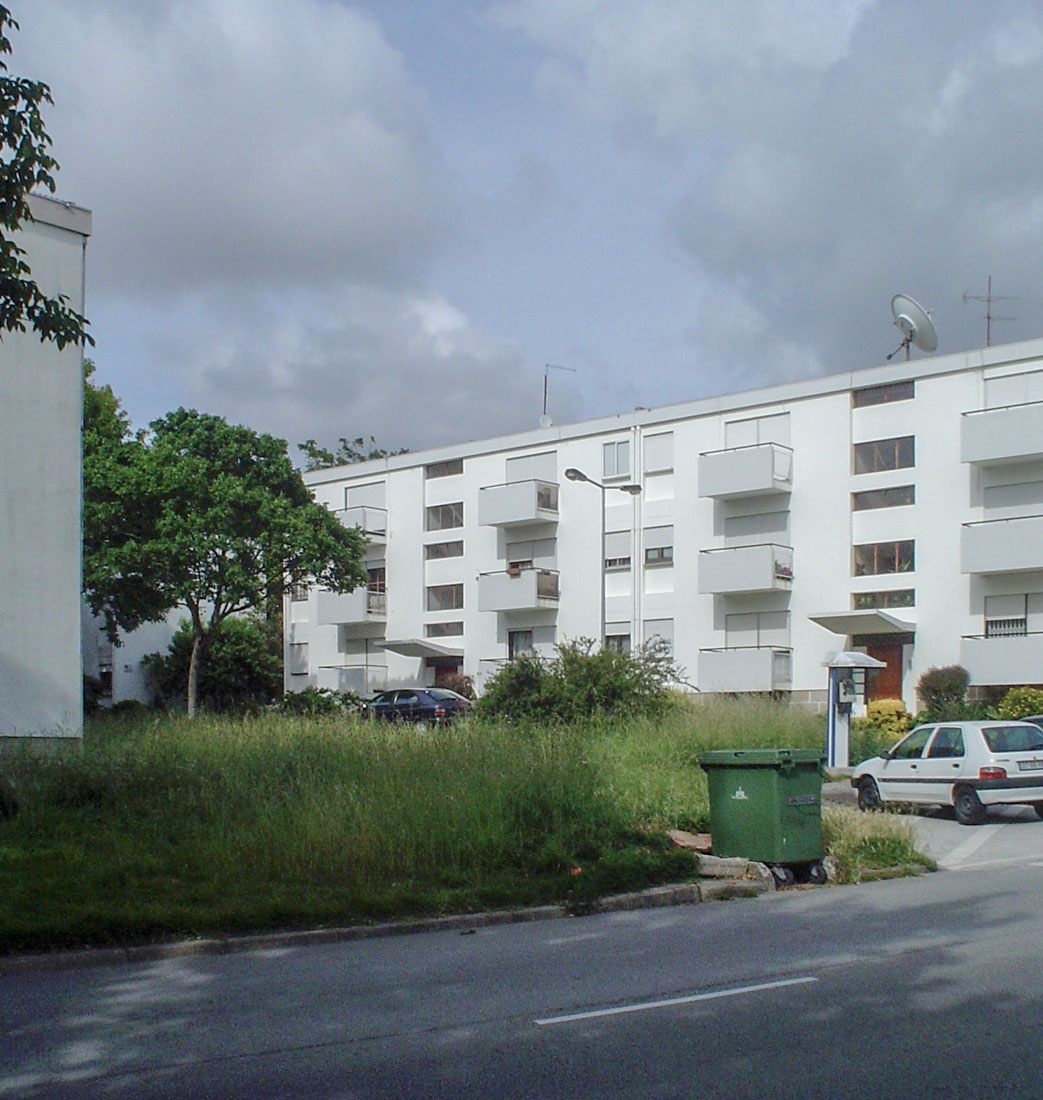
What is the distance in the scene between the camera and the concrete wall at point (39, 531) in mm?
18703

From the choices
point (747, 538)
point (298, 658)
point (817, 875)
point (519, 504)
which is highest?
point (519, 504)

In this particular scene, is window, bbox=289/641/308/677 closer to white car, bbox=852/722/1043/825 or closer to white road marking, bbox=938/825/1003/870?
white car, bbox=852/722/1043/825

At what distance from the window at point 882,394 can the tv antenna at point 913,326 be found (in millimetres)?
2574

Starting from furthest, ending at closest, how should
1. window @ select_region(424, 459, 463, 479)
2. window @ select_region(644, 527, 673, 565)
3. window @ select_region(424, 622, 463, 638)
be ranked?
window @ select_region(424, 459, 463, 479) → window @ select_region(424, 622, 463, 638) → window @ select_region(644, 527, 673, 565)

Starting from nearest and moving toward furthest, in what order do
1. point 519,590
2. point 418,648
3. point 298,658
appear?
point 519,590
point 418,648
point 298,658

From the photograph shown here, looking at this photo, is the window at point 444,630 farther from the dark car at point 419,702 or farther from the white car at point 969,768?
the white car at point 969,768

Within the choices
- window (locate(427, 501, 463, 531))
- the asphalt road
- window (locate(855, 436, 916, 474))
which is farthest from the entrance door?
the asphalt road

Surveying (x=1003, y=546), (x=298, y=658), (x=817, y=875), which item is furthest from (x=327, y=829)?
(x=298, y=658)

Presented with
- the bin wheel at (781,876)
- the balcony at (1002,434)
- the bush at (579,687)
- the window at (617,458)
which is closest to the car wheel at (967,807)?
the bush at (579,687)

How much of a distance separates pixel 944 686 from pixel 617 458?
15.3 m

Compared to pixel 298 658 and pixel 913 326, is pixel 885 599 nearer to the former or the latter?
pixel 913 326

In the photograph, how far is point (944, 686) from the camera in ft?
127

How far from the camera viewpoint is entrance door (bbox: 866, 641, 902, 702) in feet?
136

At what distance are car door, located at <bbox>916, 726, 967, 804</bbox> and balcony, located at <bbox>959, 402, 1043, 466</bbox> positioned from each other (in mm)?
19469
